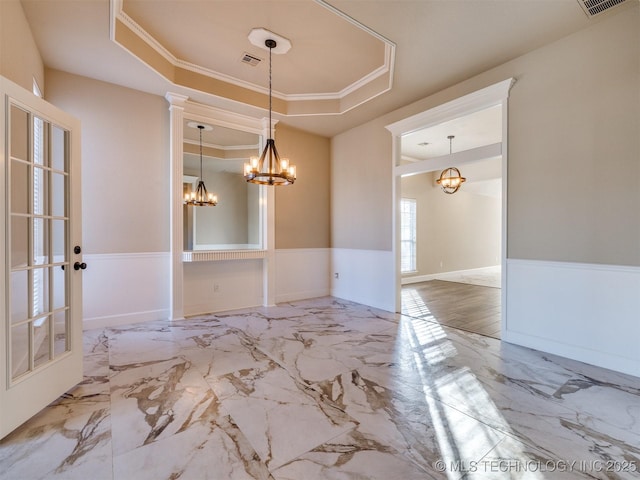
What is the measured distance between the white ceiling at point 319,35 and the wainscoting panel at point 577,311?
232cm

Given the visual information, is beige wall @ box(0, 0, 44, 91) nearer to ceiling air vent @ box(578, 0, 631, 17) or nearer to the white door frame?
the white door frame

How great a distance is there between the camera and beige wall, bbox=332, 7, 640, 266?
262 centimetres

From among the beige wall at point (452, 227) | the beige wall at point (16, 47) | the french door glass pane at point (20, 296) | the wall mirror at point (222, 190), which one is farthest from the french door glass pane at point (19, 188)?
the beige wall at point (452, 227)

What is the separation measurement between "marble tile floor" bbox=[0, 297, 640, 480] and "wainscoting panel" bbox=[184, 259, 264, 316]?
1.27 m

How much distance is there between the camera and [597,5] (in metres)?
2.54

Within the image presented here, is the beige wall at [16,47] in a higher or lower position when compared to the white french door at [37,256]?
higher

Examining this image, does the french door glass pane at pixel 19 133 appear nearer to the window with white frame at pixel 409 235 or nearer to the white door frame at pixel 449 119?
the white door frame at pixel 449 119

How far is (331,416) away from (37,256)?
2.62 metres

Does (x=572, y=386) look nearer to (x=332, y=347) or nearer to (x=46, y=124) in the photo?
(x=332, y=347)

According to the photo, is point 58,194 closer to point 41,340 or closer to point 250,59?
point 41,340

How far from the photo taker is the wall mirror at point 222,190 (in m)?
4.49

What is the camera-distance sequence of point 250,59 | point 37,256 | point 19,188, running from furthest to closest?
point 250,59 < point 37,256 < point 19,188

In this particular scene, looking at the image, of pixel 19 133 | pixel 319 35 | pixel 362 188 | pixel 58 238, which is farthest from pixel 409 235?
pixel 19 133

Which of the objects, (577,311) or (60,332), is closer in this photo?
(60,332)
